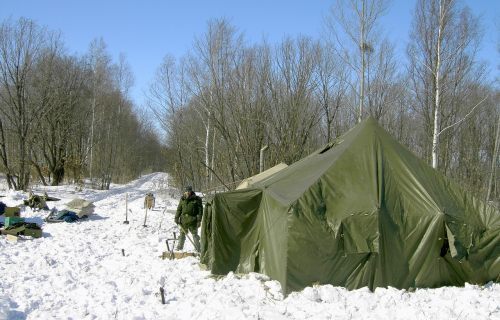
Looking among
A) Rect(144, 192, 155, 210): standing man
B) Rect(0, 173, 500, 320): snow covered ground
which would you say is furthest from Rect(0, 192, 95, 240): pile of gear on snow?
Rect(144, 192, 155, 210): standing man

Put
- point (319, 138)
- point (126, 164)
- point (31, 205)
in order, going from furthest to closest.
A: point (126, 164) < point (319, 138) < point (31, 205)

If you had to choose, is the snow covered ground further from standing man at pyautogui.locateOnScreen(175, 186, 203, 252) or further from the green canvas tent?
standing man at pyautogui.locateOnScreen(175, 186, 203, 252)

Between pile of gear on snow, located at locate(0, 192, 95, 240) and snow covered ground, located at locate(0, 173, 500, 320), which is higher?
pile of gear on snow, located at locate(0, 192, 95, 240)

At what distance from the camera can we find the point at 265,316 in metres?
6.32

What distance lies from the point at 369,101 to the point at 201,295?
2178 cm

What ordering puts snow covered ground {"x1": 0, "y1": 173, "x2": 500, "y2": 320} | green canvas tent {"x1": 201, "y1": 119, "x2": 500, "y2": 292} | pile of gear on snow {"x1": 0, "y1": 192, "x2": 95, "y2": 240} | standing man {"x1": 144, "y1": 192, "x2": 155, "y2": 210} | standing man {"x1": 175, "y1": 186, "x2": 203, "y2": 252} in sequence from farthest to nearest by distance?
standing man {"x1": 144, "y1": 192, "x2": 155, "y2": 210} < pile of gear on snow {"x1": 0, "y1": 192, "x2": 95, "y2": 240} < standing man {"x1": 175, "y1": 186, "x2": 203, "y2": 252} < green canvas tent {"x1": 201, "y1": 119, "x2": 500, "y2": 292} < snow covered ground {"x1": 0, "y1": 173, "x2": 500, "y2": 320}

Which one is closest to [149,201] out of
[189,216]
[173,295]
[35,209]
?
[35,209]

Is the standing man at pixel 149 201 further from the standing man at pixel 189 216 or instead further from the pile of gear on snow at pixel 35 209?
the standing man at pixel 189 216

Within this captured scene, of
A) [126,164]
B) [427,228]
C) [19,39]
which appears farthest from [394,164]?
[126,164]

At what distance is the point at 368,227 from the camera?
7516 mm

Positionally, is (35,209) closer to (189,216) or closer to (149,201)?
(149,201)

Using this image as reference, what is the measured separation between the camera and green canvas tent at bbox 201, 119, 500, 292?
24.4ft

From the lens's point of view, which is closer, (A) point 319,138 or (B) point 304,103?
(B) point 304,103

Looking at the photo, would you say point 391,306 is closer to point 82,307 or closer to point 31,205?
point 82,307
